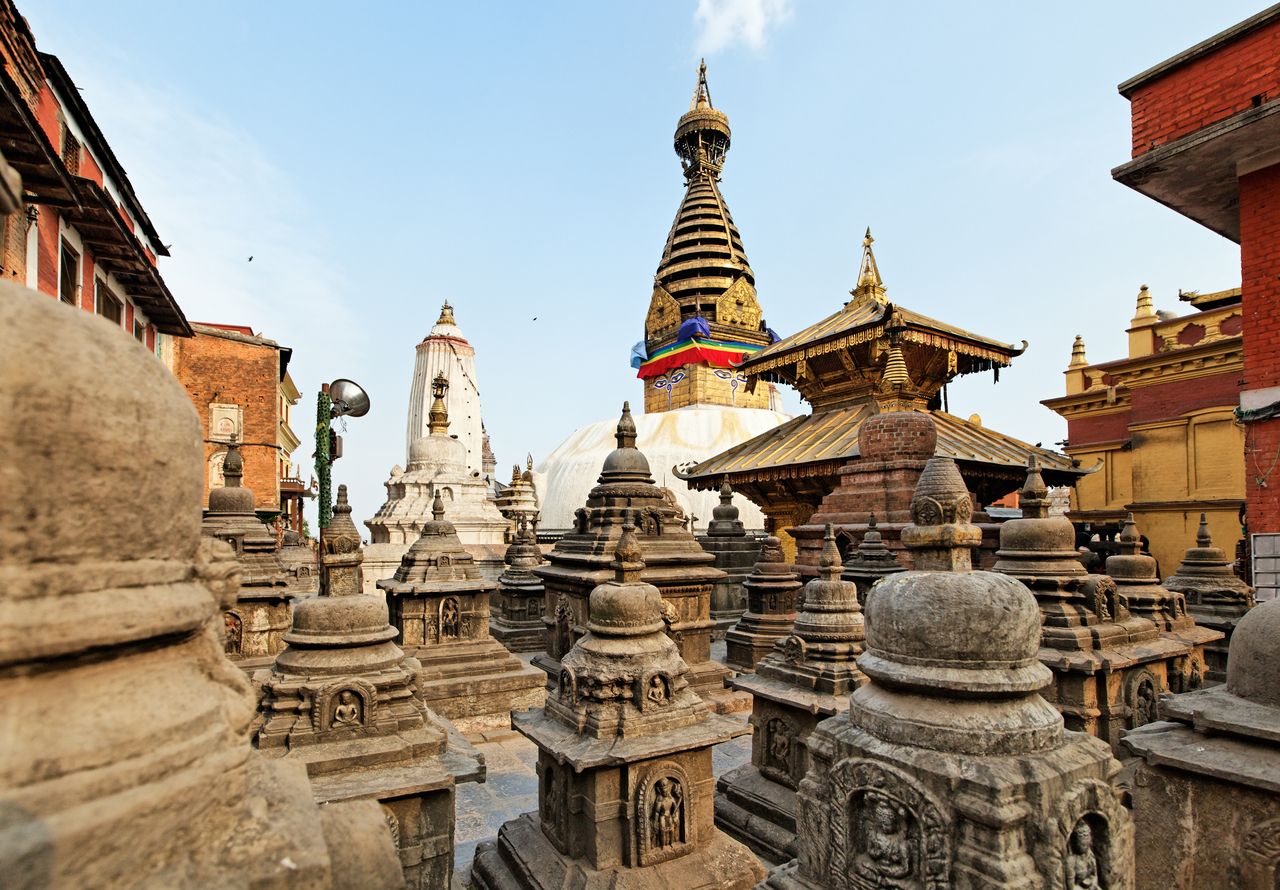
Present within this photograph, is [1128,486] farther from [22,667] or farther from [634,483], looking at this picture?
[22,667]

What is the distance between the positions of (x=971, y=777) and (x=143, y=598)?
2.72 metres

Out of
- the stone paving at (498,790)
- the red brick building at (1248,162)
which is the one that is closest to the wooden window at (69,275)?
the stone paving at (498,790)

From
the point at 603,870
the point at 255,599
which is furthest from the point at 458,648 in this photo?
the point at 603,870

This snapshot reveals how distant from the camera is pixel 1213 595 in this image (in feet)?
29.2

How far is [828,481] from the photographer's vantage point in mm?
14344

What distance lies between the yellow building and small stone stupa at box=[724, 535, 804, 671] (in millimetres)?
11812

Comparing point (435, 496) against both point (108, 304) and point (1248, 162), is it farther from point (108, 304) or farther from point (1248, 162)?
point (1248, 162)

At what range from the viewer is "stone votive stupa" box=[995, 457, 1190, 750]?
6133 millimetres

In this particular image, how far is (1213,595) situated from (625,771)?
8.69 metres

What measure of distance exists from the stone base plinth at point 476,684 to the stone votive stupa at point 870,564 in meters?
4.62

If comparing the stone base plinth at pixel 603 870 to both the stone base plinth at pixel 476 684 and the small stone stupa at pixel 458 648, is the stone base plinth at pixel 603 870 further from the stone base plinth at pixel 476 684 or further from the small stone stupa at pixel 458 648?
the small stone stupa at pixel 458 648

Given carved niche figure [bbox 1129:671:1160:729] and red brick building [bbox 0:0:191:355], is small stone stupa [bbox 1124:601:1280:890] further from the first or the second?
red brick building [bbox 0:0:191:355]

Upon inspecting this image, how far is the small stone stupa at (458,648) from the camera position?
902cm

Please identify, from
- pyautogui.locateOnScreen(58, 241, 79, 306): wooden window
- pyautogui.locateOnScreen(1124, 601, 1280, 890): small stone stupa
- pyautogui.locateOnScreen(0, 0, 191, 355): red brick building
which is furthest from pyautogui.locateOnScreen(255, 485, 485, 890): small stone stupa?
pyautogui.locateOnScreen(58, 241, 79, 306): wooden window
